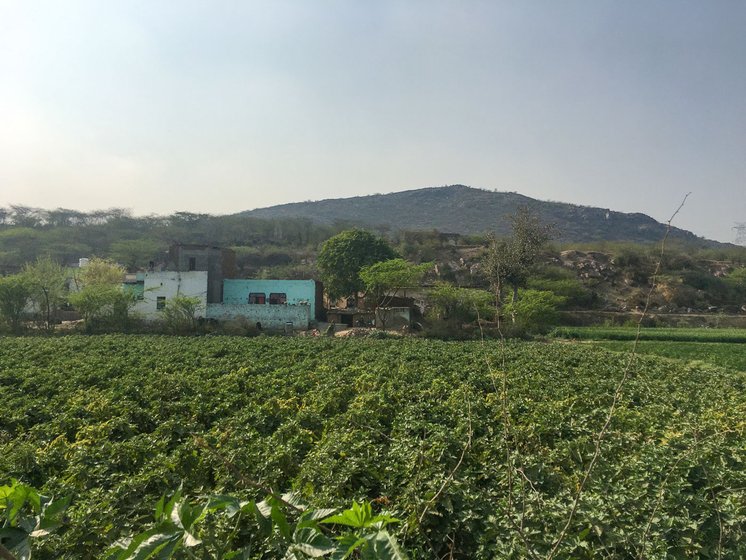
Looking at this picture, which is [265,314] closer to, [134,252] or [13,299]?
[13,299]

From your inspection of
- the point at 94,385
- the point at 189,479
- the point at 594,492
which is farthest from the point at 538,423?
the point at 94,385

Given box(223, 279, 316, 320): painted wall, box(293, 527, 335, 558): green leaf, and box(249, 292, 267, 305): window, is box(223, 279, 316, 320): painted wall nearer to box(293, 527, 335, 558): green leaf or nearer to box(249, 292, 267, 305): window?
box(249, 292, 267, 305): window

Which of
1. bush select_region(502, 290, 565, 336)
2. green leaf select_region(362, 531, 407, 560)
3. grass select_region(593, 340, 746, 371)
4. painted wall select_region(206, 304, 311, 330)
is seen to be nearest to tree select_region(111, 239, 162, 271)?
painted wall select_region(206, 304, 311, 330)

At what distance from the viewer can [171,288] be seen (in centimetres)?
4053

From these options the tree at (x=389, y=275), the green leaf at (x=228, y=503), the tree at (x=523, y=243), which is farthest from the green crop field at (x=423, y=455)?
the tree at (x=523, y=243)

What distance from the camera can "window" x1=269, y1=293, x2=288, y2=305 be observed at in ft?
142

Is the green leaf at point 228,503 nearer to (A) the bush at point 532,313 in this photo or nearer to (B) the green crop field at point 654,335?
(A) the bush at point 532,313

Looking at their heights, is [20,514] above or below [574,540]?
above

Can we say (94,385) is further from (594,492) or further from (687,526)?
(687,526)

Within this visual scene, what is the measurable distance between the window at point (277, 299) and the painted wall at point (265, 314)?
333cm

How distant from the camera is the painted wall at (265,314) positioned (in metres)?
39.5

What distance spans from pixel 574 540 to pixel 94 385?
12.4m

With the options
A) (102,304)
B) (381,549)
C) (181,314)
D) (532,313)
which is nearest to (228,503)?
(381,549)

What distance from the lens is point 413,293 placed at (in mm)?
48875
